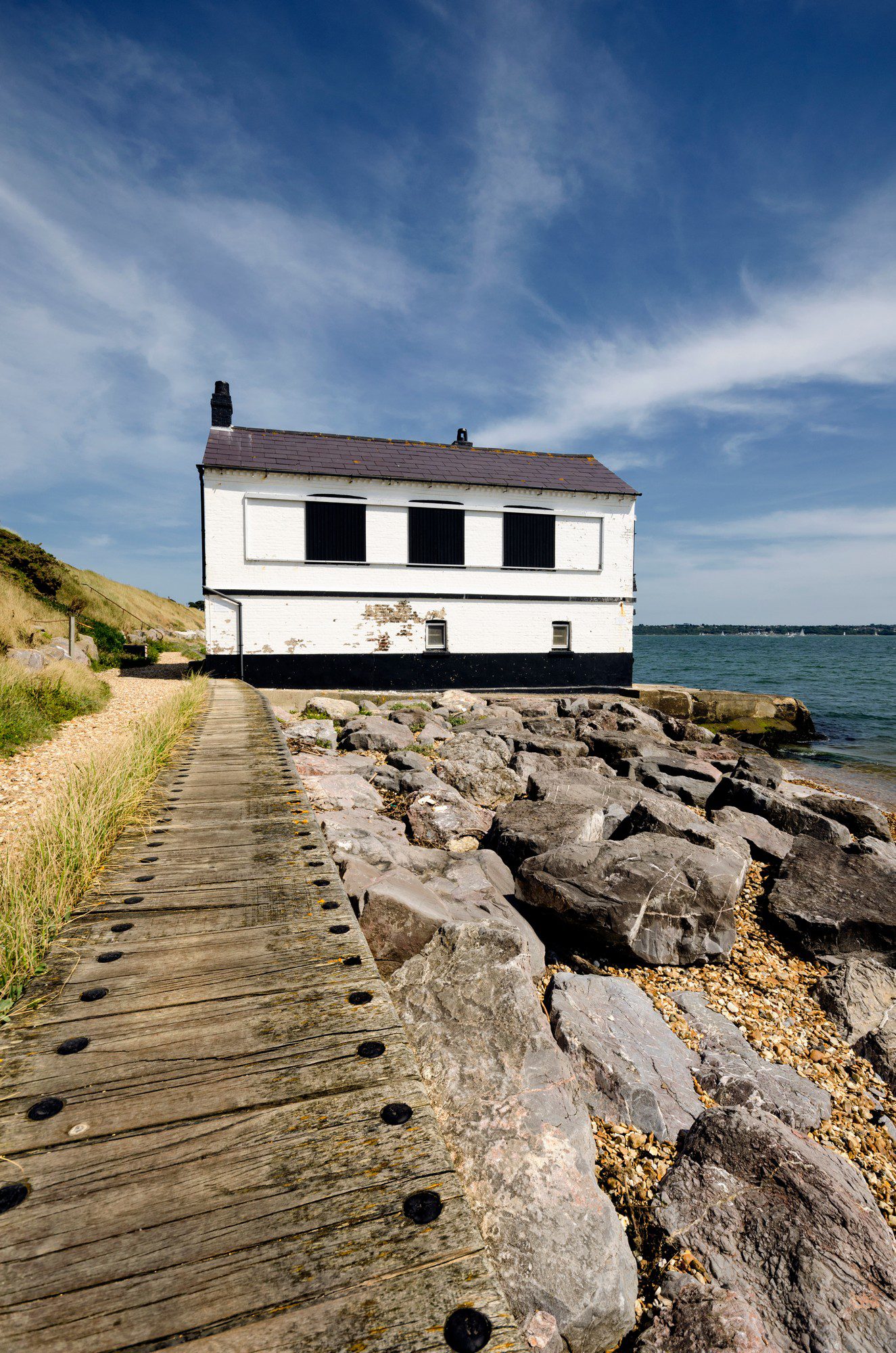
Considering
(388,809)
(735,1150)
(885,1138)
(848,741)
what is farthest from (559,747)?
(848,741)

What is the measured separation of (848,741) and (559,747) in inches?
610

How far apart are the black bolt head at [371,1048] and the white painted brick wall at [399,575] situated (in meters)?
16.4

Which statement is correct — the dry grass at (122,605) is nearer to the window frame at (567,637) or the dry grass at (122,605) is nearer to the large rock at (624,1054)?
the window frame at (567,637)

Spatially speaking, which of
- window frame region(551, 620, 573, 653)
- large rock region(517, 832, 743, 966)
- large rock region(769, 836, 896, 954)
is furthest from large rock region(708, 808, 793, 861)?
window frame region(551, 620, 573, 653)

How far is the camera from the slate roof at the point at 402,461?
1808 centimetres

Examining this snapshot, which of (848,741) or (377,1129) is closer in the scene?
(377,1129)

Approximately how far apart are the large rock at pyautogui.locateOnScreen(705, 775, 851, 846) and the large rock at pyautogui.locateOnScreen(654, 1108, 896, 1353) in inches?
225

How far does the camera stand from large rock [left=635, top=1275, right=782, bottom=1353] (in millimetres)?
2066

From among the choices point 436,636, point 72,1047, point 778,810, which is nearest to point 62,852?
point 72,1047

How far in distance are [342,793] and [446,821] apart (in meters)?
1.16

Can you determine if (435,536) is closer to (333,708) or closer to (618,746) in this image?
(333,708)

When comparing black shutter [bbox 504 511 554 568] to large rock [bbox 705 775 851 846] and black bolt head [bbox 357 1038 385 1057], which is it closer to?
large rock [bbox 705 775 851 846]

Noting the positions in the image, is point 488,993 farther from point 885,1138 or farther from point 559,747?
point 559,747

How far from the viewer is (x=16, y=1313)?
4.14 ft
